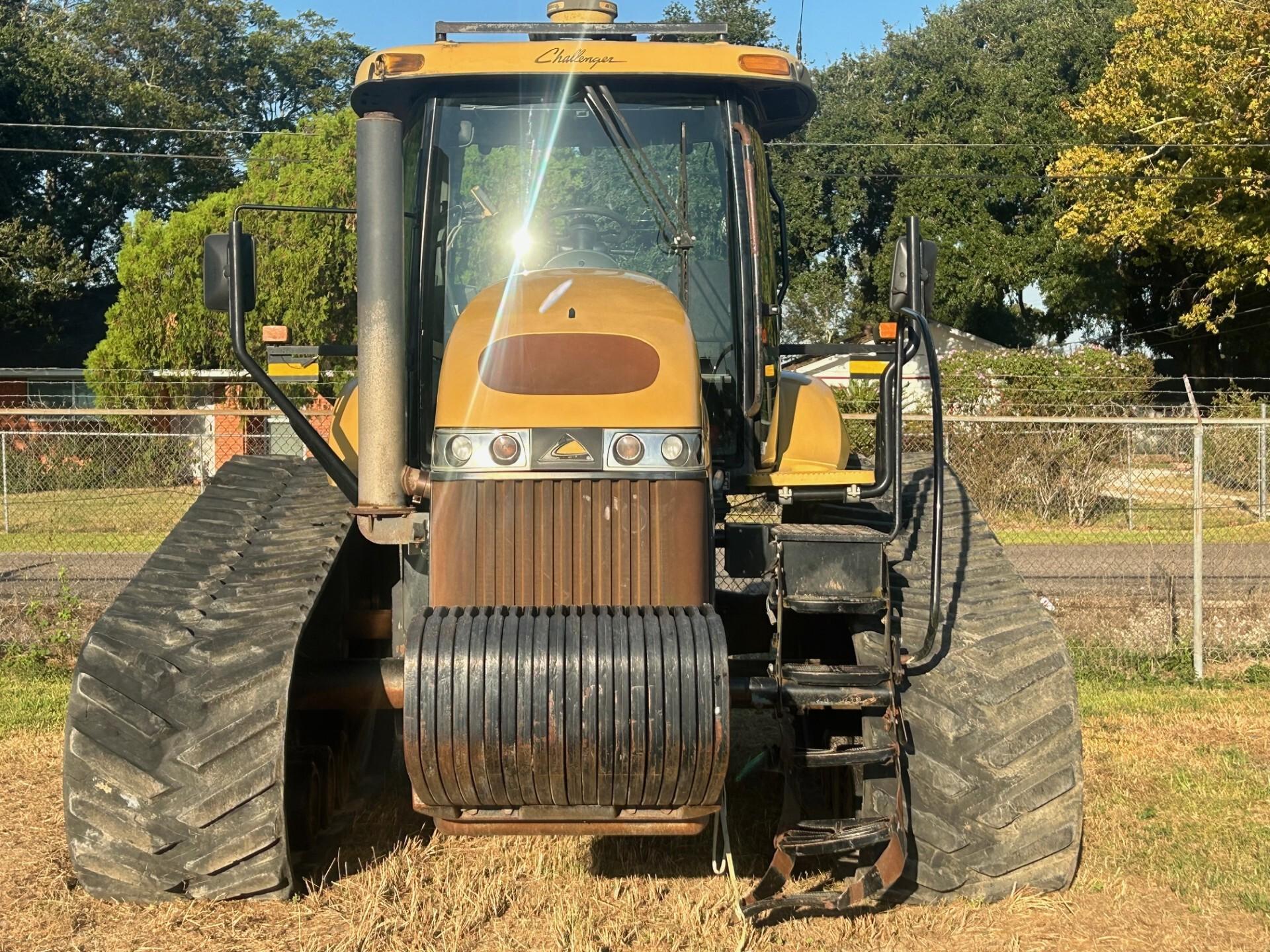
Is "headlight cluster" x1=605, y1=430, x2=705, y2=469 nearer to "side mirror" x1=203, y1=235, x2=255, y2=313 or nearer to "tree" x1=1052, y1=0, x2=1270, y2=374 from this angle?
"side mirror" x1=203, y1=235, x2=255, y2=313

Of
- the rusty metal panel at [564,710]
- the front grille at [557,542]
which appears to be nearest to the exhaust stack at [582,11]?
the front grille at [557,542]

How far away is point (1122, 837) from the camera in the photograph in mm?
5605

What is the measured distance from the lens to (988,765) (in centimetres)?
443

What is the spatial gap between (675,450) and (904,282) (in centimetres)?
99

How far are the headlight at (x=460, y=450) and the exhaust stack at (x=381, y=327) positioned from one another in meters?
0.36

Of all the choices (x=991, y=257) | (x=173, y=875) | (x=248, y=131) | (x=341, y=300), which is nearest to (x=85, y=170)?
(x=248, y=131)

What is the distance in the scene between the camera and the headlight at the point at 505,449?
426 cm

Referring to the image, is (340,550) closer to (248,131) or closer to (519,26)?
(519,26)

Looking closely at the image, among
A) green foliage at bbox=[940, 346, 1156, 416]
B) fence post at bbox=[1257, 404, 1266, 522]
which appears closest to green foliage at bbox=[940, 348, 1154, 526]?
fence post at bbox=[1257, 404, 1266, 522]

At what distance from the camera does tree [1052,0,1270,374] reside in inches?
957

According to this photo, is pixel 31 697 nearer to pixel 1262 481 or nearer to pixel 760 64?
pixel 760 64

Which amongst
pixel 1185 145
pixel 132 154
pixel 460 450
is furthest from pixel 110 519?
pixel 132 154

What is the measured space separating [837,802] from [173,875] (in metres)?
2.27

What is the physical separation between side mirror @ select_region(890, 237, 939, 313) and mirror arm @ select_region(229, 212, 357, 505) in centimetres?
→ 194
